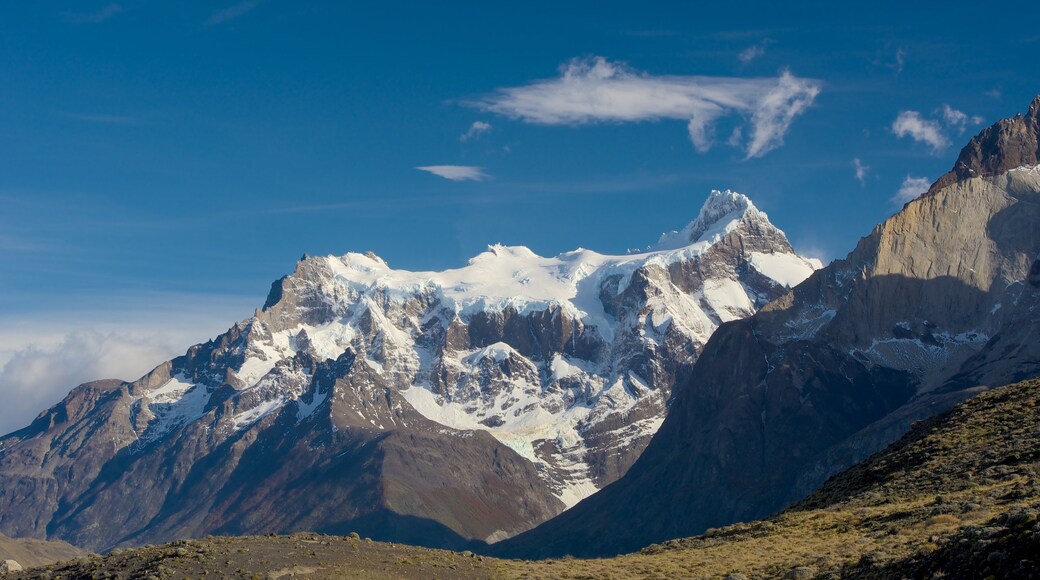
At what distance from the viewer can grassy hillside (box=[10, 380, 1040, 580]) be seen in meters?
59.3

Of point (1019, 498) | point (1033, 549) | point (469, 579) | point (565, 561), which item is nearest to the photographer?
point (1033, 549)

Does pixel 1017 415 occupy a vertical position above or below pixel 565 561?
above

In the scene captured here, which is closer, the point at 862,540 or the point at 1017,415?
the point at 862,540

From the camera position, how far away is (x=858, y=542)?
73.1 metres

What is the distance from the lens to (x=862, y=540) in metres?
73.2

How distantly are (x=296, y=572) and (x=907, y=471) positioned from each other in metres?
45.0

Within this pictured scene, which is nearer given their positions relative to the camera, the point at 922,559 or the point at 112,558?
the point at 922,559

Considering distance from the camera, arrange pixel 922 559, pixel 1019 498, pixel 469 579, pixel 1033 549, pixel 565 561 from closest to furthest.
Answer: pixel 1033 549 < pixel 922 559 < pixel 1019 498 < pixel 469 579 < pixel 565 561

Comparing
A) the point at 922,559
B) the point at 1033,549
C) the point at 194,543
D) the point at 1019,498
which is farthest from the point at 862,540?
the point at 194,543

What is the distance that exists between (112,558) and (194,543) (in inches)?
195

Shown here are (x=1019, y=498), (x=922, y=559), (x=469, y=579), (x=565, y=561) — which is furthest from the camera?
(x=565, y=561)

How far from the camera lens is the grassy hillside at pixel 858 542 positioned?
5934 cm

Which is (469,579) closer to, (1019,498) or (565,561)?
(565,561)

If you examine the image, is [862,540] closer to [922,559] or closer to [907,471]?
[922,559]
